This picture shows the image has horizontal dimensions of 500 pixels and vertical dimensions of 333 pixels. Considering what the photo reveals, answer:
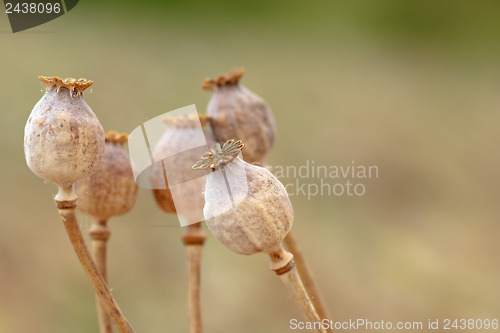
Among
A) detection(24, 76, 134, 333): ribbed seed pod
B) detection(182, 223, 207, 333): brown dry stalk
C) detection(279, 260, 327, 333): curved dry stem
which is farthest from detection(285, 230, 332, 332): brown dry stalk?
detection(24, 76, 134, 333): ribbed seed pod

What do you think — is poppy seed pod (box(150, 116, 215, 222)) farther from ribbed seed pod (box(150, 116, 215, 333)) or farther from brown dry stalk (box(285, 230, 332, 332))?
brown dry stalk (box(285, 230, 332, 332))

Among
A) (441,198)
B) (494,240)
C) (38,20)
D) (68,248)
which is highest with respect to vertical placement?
(38,20)

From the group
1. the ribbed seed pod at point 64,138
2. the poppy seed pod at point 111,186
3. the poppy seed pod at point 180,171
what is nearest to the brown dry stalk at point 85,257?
the ribbed seed pod at point 64,138

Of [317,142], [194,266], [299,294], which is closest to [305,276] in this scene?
[194,266]

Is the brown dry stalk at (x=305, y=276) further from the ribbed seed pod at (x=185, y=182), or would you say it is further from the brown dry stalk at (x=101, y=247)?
the brown dry stalk at (x=101, y=247)

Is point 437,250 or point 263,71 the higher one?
point 263,71

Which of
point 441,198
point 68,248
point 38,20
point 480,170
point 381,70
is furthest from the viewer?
point 381,70

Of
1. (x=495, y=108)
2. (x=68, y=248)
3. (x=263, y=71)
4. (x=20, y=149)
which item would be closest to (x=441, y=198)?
(x=495, y=108)

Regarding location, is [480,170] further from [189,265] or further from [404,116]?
[189,265]
